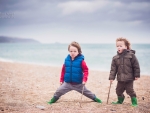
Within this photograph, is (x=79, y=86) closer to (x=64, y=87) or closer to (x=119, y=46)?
(x=64, y=87)

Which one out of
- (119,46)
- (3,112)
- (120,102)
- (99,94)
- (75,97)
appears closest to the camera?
(3,112)

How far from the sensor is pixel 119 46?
18.1 feet

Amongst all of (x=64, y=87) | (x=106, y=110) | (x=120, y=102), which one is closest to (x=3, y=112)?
(x=64, y=87)

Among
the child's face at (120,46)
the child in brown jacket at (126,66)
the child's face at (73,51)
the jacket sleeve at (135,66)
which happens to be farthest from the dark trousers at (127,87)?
the child's face at (73,51)

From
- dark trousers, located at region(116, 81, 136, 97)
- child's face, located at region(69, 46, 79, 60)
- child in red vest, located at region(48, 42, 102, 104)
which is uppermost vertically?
child's face, located at region(69, 46, 79, 60)

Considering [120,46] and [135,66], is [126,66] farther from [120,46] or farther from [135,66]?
[120,46]

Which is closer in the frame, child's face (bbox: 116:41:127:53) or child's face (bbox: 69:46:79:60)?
child's face (bbox: 116:41:127:53)

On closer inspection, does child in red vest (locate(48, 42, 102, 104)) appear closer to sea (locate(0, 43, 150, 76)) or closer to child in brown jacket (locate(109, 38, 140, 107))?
child in brown jacket (locate(109, 38, 140, 107))

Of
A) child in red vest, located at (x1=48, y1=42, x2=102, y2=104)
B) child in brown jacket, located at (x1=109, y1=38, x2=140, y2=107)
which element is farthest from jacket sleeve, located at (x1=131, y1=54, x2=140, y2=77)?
child in red vest, located at (x1=48, y1=42, x2=102, y2=104)

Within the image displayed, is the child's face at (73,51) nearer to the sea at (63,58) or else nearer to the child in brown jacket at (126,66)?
the child in brown jacket at (126,66)

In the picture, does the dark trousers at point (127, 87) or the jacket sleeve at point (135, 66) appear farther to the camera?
the dark trousers at point (127, 87)

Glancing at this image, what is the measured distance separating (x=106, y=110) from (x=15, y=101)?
2516 millimetres

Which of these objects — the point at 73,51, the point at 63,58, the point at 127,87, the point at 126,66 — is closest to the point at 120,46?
the point at 126,66

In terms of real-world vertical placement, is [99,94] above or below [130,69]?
below
